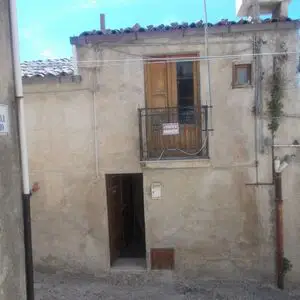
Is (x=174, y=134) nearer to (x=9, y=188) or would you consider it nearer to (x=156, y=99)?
(x=156, y=99)

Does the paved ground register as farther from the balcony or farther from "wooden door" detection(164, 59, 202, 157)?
"wooden door" detection(164, 59, 202, 157)

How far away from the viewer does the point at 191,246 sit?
24.8 feet

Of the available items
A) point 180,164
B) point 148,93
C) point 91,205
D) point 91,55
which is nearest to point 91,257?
point 91,205

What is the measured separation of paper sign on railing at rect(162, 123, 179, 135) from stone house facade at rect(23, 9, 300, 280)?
29mm

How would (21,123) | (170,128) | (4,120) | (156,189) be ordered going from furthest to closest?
(156,189), (170,128), (21,123), (4,120)

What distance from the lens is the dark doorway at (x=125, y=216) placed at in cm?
801

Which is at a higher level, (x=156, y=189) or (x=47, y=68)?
(x=47, y=68)

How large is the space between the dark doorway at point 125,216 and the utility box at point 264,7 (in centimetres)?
446

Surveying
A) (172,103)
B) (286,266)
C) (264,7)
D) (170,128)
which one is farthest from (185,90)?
(286,266)

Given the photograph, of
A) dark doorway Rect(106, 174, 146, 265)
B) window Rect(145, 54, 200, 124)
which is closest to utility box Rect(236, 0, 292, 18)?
window Rect(145, 54, 200, 124)

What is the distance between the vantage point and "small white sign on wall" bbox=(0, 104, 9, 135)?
3564mm

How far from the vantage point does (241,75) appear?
7.27 m

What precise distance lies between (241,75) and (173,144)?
80.2 inches

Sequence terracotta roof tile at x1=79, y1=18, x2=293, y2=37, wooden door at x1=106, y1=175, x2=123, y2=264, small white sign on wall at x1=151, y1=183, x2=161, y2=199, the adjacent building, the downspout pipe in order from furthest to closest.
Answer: wooden door at x1=106, y1=175, x2=123, y2=264 < small white sign on wall at x1=151, y1=183, x2=161, y2=199 < terracotta roof tile at x1=79, y1=18, x2=293, y2=37 < the downspout pipe < the adjacent building
